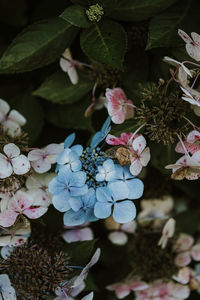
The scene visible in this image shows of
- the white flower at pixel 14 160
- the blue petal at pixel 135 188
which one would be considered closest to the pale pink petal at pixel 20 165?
the white flower at pixel 14 160

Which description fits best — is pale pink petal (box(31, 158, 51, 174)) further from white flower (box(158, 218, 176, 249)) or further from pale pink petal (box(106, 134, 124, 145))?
white flower (box(158, 218, 176, 249))

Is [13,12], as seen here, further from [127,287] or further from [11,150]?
[127,287]

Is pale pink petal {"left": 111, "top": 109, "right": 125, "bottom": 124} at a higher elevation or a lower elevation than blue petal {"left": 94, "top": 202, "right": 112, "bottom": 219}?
higher

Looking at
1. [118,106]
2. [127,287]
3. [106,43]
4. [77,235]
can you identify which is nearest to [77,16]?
[106,43]

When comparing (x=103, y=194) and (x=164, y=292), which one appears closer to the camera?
(x=103, y=194)

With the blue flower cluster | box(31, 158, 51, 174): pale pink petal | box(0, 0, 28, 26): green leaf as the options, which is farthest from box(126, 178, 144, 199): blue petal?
box(0, 0, 28, 26): green leaf
